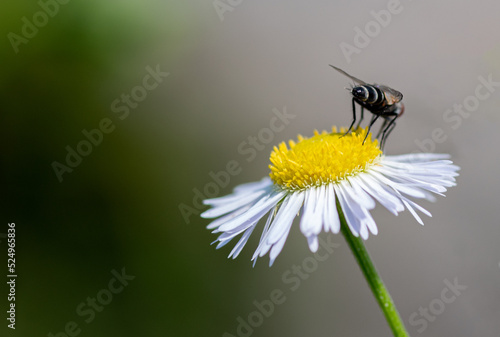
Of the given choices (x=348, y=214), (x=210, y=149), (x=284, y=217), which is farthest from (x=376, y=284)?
(x=210, y=149)

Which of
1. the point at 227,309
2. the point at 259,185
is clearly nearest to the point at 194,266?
the point at 227,309

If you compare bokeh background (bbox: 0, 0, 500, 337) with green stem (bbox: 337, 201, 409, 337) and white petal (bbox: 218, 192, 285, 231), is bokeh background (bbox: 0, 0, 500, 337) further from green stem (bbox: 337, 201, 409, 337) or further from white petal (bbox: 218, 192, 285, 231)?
green stem (bbox: 337, 201, 409, 337)

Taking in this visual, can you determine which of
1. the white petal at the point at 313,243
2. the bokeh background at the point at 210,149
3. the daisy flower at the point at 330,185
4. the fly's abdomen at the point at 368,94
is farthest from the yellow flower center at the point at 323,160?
the bokeh background at the point at 210,149

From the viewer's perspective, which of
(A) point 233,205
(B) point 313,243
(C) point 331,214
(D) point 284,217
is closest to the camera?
(B) point 313,243

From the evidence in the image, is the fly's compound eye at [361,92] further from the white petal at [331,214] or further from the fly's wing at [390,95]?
the white petal at [331,214]

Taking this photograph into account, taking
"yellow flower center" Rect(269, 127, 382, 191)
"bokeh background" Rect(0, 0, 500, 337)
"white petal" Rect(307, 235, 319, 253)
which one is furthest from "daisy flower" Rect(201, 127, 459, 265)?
"bokeh background" Rect(0, 0, 500, 337)

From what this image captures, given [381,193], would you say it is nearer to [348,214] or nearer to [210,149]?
[348,214]
